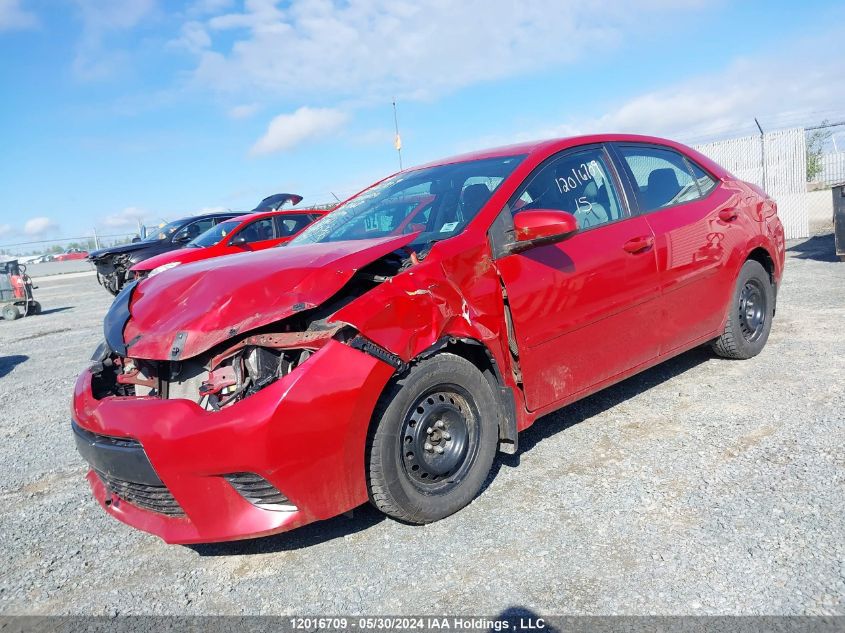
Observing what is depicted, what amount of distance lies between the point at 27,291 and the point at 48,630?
488 inches

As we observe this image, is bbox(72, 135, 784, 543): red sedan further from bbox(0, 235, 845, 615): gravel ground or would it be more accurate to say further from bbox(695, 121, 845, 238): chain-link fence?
bbox(695, 121, 845, 238): chain-link fence

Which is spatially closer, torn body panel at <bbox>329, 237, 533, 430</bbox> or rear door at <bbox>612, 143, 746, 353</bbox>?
torn body panel at <bbox>329, 237, 533, 430</bbox>

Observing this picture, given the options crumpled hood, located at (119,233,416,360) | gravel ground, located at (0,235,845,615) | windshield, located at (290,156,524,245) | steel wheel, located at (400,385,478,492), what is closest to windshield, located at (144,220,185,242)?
Answer: gravel ground, located at (0,235,845,615)

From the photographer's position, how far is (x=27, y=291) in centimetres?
1264

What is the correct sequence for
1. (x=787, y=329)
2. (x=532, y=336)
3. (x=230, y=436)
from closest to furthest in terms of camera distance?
(x=230, y=436)
(x=532, y=336)
(x=787, y=329)

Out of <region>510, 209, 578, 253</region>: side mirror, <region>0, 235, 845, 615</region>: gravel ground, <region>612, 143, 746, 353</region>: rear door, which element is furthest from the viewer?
<region>612, 143, 746, 353</region>: rear door

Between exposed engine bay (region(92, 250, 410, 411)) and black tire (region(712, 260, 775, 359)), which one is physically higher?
exposed engine bay (region(92, 250, 410, 411))

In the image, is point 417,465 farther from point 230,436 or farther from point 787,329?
point 787,329

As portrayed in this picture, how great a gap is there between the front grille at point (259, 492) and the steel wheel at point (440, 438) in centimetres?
52

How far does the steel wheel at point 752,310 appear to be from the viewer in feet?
14.5

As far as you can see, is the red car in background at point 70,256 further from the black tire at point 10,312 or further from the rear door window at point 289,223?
the rear door window at point 289,223

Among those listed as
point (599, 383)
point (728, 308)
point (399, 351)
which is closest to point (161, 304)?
point (399, 351)

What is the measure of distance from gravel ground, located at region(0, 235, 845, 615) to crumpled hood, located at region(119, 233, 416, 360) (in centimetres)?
95

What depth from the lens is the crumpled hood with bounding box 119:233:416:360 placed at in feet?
8.13
